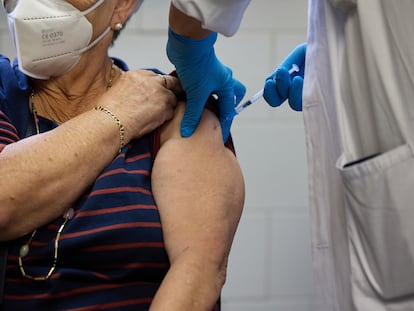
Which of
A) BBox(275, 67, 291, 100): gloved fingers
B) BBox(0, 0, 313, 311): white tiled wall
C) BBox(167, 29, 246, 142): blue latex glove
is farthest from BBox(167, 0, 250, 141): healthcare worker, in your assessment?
BBox(0, 0, 313, 311): white tiled wall

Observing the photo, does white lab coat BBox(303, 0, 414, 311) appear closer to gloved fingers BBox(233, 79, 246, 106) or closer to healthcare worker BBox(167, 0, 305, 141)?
healthcare worker BBox(167, 0, 305, 141)

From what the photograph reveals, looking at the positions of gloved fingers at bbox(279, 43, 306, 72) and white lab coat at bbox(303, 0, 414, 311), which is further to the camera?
gloved fingers at bbox(279, 43, 306, 72)

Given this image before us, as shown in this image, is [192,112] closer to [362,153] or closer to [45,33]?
[45,33]

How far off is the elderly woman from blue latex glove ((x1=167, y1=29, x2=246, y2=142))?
0.04 metres

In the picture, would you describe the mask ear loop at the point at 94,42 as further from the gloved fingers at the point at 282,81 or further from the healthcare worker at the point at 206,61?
the gloved fingers at the point at 282,81

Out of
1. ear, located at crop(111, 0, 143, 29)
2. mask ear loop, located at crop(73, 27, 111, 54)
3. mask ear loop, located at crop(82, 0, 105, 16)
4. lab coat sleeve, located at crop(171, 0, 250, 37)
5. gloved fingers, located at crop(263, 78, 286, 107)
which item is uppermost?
lab coat sleeve, located at crop(171, 0, 250, 37)

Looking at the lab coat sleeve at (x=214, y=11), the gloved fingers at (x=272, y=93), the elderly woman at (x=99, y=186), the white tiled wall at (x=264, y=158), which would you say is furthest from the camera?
the white tiled wall at (x=264, y=158)

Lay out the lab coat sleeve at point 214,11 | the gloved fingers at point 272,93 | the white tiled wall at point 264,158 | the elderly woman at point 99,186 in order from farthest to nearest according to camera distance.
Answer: the white tiled wall at point 264,158 < the gloved fingers at point 272,93 < the elderly woman at point 99,186 < the lab coat sleeve at point 214,11

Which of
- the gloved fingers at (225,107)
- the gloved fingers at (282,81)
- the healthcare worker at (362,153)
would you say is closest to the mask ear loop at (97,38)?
the gloved fingers at (225,107)

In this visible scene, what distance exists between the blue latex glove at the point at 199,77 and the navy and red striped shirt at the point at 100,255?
0.19 m

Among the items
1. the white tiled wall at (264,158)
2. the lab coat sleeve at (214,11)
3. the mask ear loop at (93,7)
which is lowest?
the white tiled wall at (264,158)

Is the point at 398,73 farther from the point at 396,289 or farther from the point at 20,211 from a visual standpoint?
the point at 20,211

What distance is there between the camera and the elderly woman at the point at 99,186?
4.23ft

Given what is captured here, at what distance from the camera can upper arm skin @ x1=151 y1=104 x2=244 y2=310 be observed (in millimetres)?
1327
